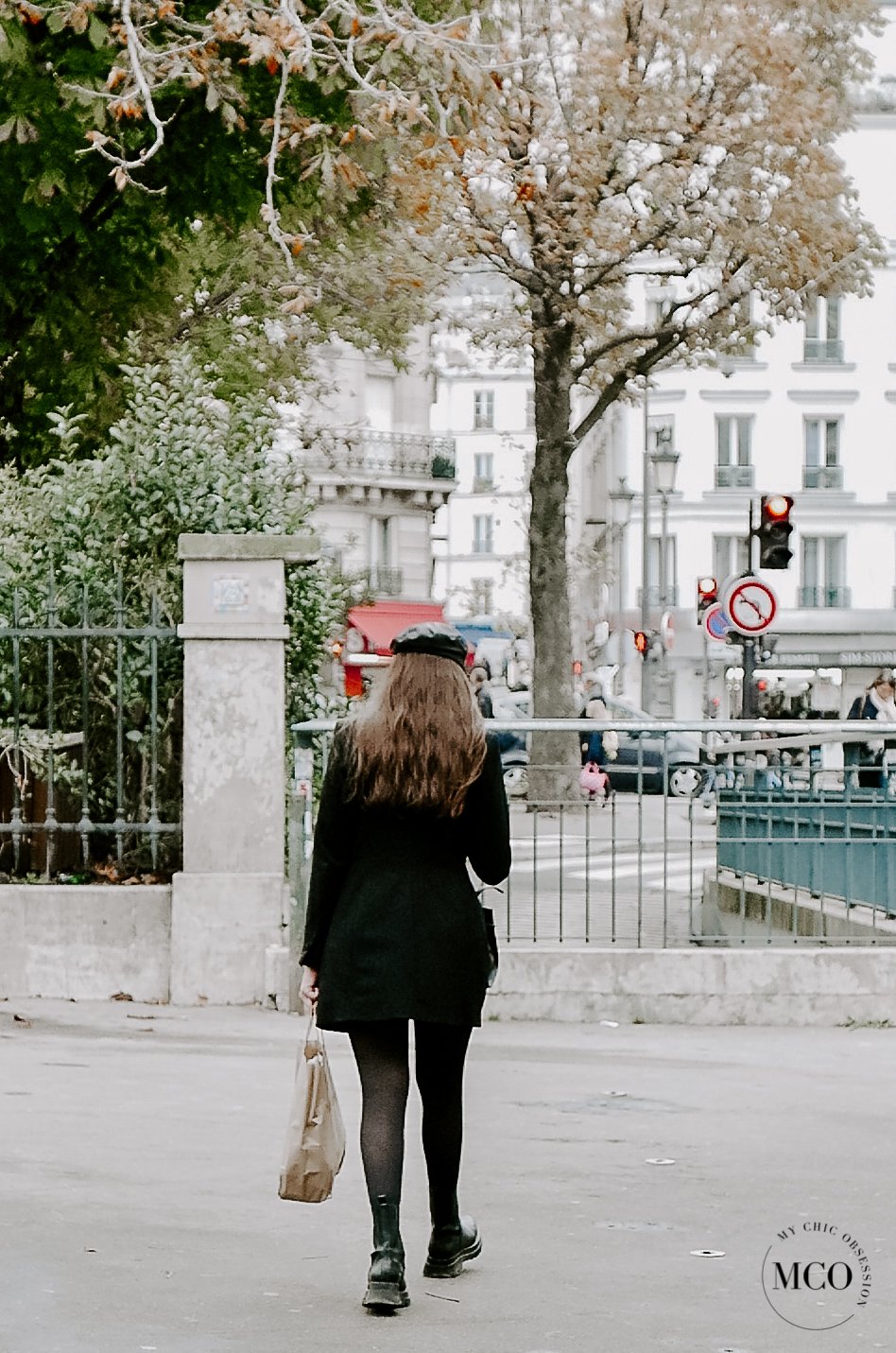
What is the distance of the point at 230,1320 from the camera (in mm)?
5051

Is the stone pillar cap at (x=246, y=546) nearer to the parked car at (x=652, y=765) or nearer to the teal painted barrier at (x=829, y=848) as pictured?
the parked car at (x=652, y=765)

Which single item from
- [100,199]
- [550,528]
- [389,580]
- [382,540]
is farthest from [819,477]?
[100,199]

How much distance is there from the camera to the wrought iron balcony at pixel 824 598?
63188 mm

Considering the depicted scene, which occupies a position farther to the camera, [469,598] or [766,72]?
[469,598]

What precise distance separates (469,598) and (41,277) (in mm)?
86352

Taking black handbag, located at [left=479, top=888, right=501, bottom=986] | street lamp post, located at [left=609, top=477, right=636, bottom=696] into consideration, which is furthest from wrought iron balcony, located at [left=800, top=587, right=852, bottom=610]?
black handbag, located at [left=479, top=888, right=501, bottom=986]

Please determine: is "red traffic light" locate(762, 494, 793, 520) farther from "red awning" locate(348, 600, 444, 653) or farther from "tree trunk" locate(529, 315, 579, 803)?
"red awning" locate(348, 600, 444, 653)

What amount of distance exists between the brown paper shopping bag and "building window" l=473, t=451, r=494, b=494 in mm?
103976

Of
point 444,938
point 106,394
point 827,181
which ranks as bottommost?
point 444,938

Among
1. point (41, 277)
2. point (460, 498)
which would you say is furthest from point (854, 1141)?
point (460, 498)

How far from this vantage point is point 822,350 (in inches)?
2507

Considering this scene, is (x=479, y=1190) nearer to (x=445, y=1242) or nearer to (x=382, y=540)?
(x=445, y=1242)

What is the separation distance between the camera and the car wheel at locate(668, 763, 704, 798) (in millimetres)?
10547

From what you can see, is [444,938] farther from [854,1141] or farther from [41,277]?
[41,277]
